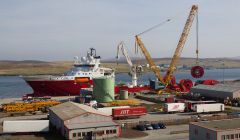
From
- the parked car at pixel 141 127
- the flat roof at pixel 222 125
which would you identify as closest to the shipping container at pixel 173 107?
the parked car at pixel 141 127

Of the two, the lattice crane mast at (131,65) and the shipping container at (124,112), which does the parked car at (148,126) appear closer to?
the shipping container at (124,112)

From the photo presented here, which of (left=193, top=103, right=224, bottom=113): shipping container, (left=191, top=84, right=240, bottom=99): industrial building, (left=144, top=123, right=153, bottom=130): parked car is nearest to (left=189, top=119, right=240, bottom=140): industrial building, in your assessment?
(left=144, top=123, right=153, bottom=130): parked car

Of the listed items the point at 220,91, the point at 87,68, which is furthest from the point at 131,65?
the point at 220,91

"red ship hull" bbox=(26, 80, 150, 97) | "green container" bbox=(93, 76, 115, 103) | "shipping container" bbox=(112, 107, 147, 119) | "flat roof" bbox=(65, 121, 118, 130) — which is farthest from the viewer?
"red ship hull" bbox=(26, 80, 150, 97)

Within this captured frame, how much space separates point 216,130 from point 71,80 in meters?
55.2

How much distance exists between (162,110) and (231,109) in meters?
12.5

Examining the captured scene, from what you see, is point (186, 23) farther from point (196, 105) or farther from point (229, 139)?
point (229, 139)

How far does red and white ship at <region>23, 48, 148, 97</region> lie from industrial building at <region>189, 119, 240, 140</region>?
2015 inches

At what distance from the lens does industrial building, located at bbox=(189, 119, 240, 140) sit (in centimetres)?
3203

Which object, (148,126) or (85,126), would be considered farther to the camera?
(148,126)

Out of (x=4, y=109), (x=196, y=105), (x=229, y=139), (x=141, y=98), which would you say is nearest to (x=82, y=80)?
(x=141, y=98)

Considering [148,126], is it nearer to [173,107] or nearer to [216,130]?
[173,107]

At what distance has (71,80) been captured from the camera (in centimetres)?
8269

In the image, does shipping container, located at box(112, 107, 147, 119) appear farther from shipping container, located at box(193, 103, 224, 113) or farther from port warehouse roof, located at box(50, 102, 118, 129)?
shipping container, located at box(193, 103, 224, 113)
